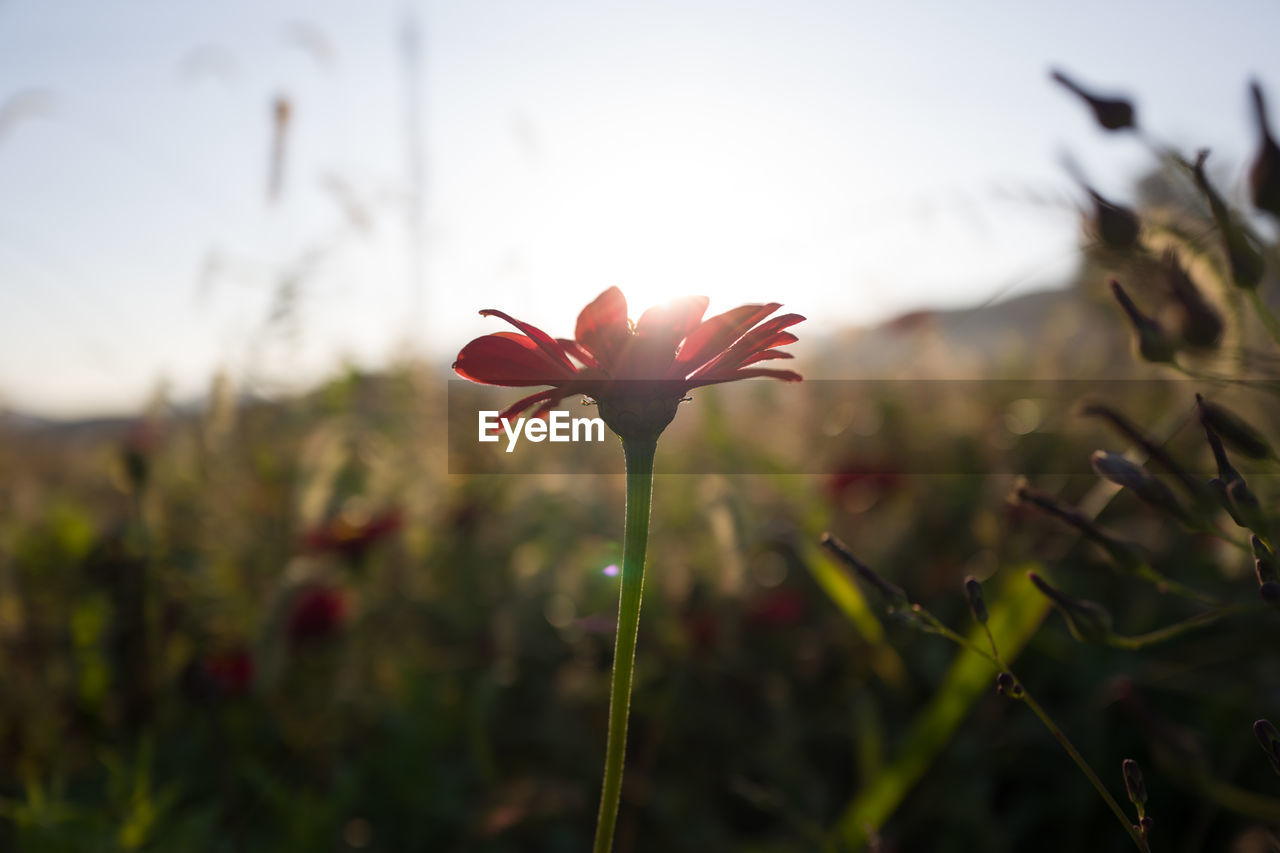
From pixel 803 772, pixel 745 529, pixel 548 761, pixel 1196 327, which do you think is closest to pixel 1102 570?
pixel 803 772

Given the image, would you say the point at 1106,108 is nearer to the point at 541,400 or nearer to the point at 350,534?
the point at 541,400

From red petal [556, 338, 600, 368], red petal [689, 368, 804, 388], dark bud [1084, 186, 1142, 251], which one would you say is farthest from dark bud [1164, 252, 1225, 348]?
red petal [556, 338, 600, 368]

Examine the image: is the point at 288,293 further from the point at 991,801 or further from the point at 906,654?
the point at 991,801

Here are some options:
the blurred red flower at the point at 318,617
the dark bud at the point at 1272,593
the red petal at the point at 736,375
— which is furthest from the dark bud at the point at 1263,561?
the blurred red flower at the point at 318,617

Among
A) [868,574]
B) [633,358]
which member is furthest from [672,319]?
[868,574]

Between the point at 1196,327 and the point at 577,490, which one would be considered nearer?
the point at 1196,327

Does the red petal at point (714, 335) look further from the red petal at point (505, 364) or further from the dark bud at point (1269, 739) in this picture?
the dark bud at point (1269, 739)
